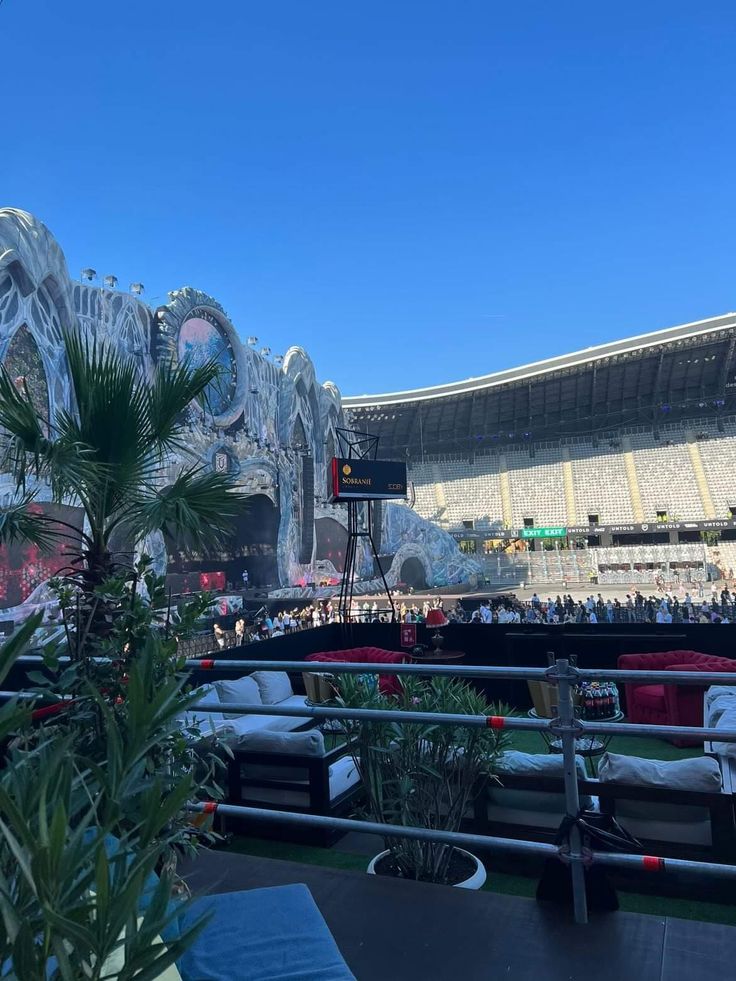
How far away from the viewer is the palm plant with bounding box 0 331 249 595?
3.12m

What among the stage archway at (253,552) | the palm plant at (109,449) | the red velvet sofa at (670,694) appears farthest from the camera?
the stage archway at (253,552)

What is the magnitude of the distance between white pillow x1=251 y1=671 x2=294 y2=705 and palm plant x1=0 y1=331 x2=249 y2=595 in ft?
12.8

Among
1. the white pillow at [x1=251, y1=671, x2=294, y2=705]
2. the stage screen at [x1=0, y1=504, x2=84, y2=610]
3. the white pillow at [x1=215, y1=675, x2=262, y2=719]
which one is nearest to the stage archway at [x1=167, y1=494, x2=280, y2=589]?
the stage screen at [x1=0, y1=504, x2=84, y2=610]

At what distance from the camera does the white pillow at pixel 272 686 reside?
22.8 ft

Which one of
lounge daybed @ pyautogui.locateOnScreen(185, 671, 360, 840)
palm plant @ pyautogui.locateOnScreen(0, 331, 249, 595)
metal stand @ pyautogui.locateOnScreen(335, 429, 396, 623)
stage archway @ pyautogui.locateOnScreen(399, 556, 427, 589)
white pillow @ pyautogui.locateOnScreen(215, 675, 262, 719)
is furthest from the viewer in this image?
stage archway @ pyautogui.locateOnScreen(399, 556, 427, 589)

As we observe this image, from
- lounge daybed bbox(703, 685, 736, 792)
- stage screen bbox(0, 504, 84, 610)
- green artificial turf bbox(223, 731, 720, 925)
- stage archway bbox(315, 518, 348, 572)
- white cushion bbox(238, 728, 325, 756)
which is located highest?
stage archway bbox(315, 518, 348, 572)

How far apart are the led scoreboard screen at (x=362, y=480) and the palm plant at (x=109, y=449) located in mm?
8429

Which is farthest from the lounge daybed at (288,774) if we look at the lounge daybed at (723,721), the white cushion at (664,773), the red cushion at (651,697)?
the red cushion at (651,697)

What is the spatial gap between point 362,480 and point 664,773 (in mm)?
9331

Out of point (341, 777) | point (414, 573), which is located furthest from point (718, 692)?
point (414, 573)

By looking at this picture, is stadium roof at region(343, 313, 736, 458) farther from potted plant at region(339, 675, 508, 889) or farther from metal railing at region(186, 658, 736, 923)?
metal railing at region(186, 658, 736, 923)

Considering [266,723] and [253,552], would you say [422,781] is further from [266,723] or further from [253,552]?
[253,552]

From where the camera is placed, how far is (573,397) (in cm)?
4647

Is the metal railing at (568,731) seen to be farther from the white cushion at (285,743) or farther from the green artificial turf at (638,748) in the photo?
the green artificial turf at (638,748)
